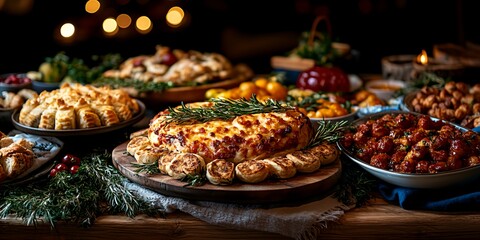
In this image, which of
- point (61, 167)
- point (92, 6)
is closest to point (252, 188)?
point (61, 167)

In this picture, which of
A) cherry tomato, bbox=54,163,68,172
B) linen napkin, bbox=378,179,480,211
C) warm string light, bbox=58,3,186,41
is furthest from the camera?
warm string light, bbox=58,3,186,41

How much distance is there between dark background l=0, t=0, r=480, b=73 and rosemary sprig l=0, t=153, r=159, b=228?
502 cm

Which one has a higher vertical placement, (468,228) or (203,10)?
(203,10)

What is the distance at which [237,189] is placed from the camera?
2.35 meters

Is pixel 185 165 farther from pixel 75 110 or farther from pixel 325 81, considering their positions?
pixel 325 81

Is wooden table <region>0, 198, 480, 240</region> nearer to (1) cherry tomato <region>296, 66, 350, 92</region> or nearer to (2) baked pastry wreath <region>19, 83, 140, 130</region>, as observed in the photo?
(2) baked pastry wreath <region>19, 83, 140, 130</region>

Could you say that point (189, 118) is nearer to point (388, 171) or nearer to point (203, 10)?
point (388, 171)

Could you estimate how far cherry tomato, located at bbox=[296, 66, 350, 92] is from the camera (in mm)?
4191

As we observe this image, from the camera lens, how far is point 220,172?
239cm

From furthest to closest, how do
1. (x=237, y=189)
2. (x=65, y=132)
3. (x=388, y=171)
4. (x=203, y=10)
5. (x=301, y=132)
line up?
(x=203, y=10) < (x=65, y=132) < (x=301, y=132) < (x=388, y=171) < (x=237, y=189)

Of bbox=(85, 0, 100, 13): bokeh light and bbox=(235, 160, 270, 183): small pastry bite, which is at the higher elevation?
bbox=(85, 0, 100, 13): bokeh light

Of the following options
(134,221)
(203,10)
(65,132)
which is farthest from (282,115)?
(203,10)

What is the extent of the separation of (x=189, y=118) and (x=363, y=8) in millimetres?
6662

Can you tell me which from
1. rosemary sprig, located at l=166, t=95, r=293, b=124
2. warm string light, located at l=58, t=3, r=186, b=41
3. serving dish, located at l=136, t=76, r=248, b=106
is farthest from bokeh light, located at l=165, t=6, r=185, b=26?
rosemary sprig, located at l=166, t=95, r=293, b=124
